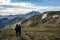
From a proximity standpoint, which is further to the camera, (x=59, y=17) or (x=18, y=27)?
(x=59, y=17)

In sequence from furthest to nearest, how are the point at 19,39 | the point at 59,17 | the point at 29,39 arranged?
the point at 59,17, the point at 29,39, the point at 19,39

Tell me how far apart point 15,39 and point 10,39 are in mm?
1242

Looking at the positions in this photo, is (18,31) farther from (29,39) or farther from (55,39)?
(55,39)

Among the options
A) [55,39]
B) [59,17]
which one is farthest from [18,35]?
[59,17]

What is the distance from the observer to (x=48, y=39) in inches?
2023

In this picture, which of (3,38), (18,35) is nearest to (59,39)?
(18,35)

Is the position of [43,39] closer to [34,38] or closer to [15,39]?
[34,38]

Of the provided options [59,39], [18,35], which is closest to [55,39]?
[59,39]

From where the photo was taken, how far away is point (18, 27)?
50.8m

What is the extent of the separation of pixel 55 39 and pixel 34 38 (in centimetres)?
487

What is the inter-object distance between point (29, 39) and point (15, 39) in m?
3.64

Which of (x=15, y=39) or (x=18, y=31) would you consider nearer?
(x=15, y=39)

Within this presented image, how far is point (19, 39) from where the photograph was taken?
46969mm

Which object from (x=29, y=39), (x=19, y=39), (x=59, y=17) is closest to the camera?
(x=19, y=39)
